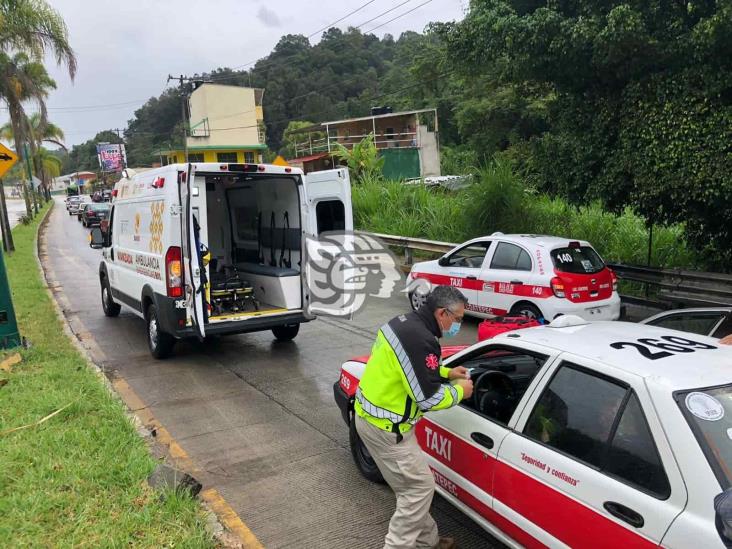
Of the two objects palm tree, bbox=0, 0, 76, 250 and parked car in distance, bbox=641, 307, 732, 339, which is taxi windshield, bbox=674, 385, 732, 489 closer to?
parked car in distance, bbox=641, 307, 732, 339

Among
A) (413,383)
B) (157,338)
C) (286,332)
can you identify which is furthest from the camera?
(286,332)

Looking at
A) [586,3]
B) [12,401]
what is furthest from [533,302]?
[12,401]

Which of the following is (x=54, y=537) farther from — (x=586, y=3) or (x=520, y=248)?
(x=586, y=3)

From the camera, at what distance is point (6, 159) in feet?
26.7

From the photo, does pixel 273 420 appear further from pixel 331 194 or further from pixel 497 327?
pixel 331 194

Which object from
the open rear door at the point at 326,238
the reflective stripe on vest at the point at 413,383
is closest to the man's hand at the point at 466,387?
the reflective stripe on vest at the point at 413,383

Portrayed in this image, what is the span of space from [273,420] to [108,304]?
6.11m

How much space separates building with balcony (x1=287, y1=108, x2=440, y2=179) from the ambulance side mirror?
3302cm

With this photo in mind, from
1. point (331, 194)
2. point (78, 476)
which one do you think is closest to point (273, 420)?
point (78, 476)

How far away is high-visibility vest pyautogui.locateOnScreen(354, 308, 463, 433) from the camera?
3.09m

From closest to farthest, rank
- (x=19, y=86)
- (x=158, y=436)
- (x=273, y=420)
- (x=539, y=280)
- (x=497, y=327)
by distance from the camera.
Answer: (x=158, y=436)
(x=273, y=420)
(x=497, y=327)
(x=539, y=280)
(x=19, y=86)

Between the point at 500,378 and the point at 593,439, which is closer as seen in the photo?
the point at 593,439

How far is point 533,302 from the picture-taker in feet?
→ 26.1

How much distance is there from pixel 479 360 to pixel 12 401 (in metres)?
4.68
